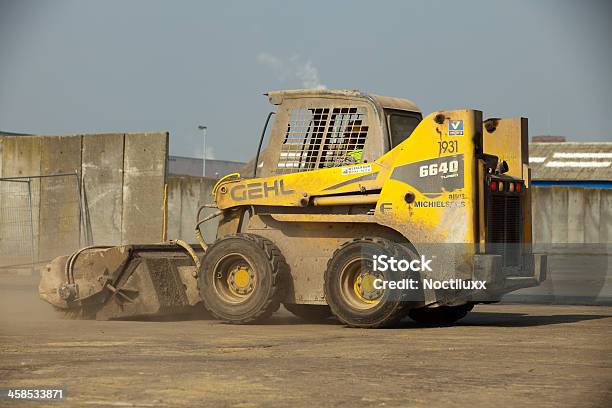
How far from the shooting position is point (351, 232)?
1274cm

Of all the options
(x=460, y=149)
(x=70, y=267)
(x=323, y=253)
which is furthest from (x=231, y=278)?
(x=460, y=149)

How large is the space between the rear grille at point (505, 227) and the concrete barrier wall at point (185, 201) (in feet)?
39.0

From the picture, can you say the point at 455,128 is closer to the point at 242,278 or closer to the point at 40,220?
the point at 242,278

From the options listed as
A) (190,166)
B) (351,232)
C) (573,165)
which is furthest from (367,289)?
(190,166)

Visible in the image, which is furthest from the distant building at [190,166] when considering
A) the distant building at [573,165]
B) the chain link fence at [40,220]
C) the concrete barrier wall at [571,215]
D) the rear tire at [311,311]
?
the rear tire at [311,311]

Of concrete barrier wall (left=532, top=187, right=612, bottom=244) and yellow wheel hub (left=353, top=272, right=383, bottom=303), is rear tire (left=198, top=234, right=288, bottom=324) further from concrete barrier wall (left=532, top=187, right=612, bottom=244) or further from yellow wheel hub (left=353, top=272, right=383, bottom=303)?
concrete barrier wall (left=532, top=187, right=612, bottom=244)

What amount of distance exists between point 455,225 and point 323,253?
1.82m

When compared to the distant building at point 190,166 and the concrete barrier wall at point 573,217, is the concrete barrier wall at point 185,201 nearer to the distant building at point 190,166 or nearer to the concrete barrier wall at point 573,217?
the concrete barrier wall at point 573,217

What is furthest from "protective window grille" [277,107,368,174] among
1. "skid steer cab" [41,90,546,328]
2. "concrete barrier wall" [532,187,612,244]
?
"concrete barrier wall" [532,187,612,244]

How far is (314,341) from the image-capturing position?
10586mm

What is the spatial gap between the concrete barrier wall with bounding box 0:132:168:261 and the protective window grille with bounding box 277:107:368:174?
32.3 feet

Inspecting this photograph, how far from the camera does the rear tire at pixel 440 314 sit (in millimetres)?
13422

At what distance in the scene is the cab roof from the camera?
12.9 meters

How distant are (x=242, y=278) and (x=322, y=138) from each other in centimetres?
196
